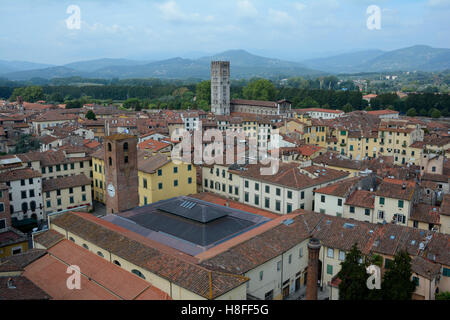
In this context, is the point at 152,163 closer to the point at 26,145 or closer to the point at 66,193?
the point at 66,193

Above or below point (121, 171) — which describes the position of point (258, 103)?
above

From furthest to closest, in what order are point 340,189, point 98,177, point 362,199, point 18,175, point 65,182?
point 98,177 → point 65,182 → point 18,175 → point 340,189 → point 362,199

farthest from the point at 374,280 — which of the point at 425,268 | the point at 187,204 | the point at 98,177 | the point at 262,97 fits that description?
the point at 262,97

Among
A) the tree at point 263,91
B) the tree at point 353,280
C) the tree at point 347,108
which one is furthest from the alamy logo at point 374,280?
the tree at point 263,91

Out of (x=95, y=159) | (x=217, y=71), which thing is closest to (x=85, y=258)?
(x=95, y=159)

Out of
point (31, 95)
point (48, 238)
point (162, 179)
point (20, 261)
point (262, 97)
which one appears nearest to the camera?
point (20, 261)

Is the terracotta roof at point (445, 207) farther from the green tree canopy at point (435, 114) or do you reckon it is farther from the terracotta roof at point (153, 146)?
the green tree canopy at point (435, 114)

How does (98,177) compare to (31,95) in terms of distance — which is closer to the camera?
(98,177)

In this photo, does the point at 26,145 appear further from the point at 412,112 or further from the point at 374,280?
the point at 412,112

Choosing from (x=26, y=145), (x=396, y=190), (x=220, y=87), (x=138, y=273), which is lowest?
(x=138, y=273)
